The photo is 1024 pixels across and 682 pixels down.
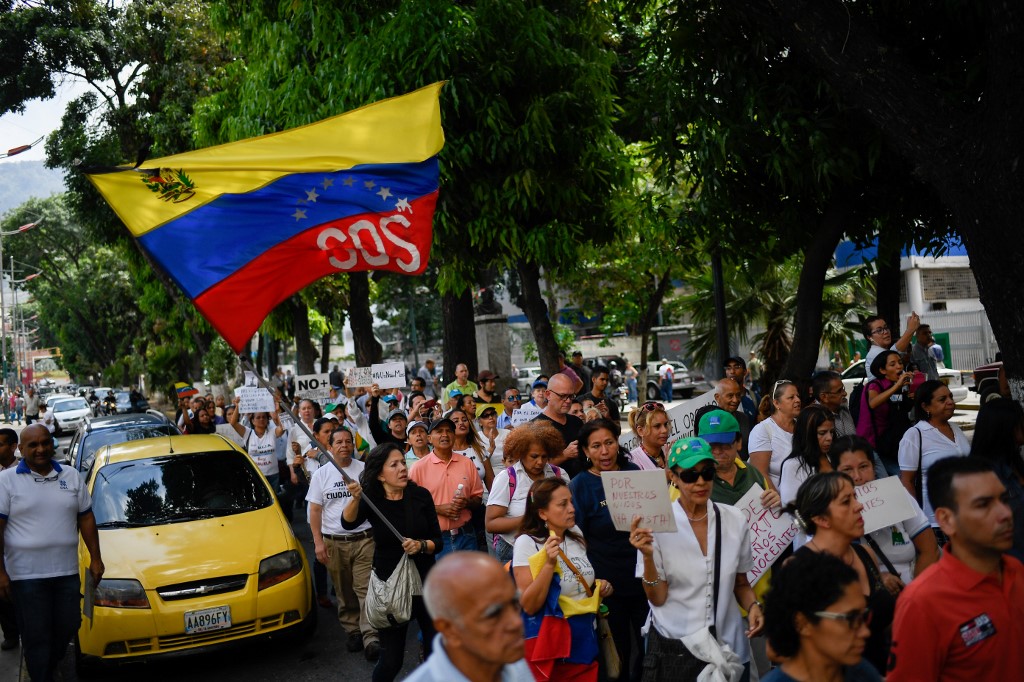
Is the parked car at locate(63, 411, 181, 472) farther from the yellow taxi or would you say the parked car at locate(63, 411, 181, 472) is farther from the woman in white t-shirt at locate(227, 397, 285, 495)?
the yellow taxi

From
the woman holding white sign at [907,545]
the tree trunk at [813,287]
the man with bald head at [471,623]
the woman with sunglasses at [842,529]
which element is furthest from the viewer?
the tree trunk at [813,287]

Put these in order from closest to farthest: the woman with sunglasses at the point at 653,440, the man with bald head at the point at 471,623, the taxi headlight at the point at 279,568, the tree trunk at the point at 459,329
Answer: the man with bald head at the point at 471,623, the woman with sunglasses at the point at 653,440, the taxi headlight at the point at 279,568, the tree trunk at the point at 459,329

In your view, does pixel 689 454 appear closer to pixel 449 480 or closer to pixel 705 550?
pixel 705 550

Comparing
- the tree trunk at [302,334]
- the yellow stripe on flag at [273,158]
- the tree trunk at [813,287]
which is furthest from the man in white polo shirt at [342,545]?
the tree trunk at [302,334]

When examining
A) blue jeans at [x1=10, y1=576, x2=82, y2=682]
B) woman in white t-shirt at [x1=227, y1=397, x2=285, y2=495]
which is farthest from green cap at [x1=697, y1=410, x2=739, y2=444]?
woman in white t-shirt at [x1=227, y1=397, x2=285, y2=495]

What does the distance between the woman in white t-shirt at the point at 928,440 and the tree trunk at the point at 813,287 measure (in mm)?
3541

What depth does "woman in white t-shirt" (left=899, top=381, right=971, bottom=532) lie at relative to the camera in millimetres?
6043

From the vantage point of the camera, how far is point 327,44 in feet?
41.6

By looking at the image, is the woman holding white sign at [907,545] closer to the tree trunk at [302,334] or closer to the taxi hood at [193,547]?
the taxi hood at [193,547]

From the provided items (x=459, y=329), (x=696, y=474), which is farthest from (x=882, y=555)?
(x=459, y=329)

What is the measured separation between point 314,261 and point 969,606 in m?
4.75

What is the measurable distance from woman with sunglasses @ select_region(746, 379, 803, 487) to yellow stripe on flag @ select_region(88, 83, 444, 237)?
296cm

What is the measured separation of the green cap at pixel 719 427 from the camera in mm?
5648

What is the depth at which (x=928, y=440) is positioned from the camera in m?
6.08
